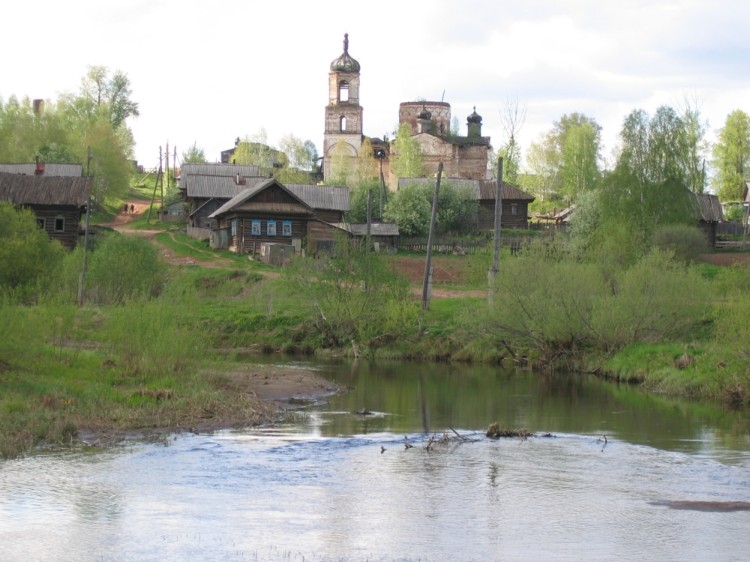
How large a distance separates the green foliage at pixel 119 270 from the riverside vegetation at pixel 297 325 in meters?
0.08

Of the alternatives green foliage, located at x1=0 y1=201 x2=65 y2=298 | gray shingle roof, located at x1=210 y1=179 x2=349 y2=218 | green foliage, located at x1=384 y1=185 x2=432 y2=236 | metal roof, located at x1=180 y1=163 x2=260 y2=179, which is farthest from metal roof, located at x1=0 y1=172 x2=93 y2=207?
metal roof, located at x1=180 y1=163 x2=260 y2=179

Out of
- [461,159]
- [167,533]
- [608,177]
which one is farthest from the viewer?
[461,159]

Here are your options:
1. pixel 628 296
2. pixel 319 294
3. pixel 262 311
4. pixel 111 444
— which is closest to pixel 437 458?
pixel 111 444

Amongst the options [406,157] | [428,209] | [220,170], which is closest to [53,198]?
[428,209]

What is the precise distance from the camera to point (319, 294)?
42.3 metres

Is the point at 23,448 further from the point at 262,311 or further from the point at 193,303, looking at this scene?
the point at 262,311

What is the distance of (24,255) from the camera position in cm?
3559

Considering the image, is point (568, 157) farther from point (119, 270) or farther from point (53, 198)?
point (119, 270)

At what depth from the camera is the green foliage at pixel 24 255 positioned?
34906 millimetres

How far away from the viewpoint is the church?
318 feet

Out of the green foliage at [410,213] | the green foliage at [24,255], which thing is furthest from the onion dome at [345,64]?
the green foliage at [24,255]

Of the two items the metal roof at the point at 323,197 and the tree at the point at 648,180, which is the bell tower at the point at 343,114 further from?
the tree at the point at 648,180

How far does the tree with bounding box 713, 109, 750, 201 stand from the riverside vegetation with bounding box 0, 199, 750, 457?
39.4 m

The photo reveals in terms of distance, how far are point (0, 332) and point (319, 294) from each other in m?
19.8
